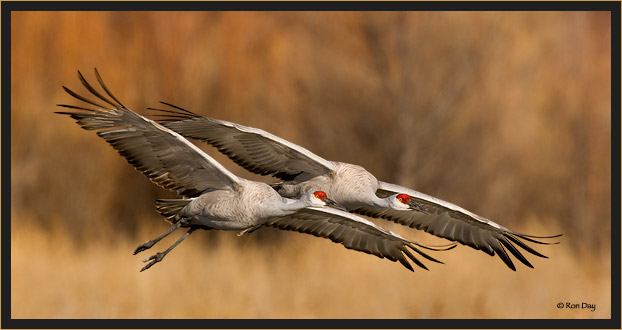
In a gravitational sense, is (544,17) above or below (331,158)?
above

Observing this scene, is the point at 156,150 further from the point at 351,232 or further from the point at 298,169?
the point at 351,232

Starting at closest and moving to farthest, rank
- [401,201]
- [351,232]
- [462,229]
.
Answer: [401,201] → [351,232] → [462,229]

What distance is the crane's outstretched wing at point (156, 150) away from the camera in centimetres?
819

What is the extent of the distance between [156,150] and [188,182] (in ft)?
1.29

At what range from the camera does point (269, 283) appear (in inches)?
539

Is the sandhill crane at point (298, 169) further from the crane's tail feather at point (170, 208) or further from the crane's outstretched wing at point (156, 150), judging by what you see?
the crane's tail feather at point (170, 208)

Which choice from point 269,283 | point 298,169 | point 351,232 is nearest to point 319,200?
point 298,169

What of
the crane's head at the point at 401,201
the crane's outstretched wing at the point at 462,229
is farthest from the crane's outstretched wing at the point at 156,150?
the crane's outstretched wing at the point at 462,229

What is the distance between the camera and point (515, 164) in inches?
647

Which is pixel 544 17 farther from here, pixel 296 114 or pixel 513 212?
pixel 296 114

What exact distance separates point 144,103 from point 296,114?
2.16 metres

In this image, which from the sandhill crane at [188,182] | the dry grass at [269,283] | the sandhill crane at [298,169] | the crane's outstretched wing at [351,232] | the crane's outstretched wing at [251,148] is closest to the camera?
the sandhill crane at [188,182]

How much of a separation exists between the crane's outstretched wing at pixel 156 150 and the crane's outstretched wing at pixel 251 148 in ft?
1.77

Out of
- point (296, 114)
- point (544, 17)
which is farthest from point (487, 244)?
point (544, 17)
